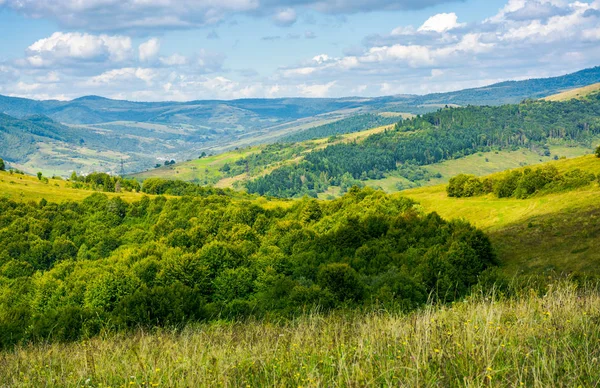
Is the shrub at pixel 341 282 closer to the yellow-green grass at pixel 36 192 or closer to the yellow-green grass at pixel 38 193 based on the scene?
the yellow-green grass at pixel 38 193

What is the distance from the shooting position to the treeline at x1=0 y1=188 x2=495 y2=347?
141 ft

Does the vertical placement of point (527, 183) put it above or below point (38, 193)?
below

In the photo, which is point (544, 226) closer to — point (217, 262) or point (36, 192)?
point (217, 262)

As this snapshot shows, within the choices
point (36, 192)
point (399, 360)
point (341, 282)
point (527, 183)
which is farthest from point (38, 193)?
point (399, 360)

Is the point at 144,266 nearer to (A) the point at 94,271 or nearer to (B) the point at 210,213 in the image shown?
(A) the point at 94,271

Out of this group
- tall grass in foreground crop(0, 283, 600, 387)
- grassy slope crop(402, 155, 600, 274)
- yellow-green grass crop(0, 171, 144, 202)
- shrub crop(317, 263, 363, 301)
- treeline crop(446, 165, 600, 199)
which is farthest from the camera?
yellow-green grass crop(0, 171, 144, 202)

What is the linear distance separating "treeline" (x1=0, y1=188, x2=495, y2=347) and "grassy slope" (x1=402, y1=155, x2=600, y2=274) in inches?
202

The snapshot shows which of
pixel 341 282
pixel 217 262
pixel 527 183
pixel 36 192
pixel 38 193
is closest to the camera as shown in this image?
pixel 341 282

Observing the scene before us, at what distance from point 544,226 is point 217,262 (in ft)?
142

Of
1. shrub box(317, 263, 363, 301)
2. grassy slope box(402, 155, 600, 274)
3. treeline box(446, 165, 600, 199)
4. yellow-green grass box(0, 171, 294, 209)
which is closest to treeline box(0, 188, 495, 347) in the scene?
shrub box(317, 263, 363, 301)

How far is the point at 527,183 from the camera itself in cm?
8581

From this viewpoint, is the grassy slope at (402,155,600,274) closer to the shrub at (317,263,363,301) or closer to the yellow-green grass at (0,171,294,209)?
the shrub at (317,263,363,301)

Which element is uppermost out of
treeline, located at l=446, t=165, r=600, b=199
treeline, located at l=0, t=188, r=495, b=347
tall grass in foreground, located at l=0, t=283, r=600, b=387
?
tall grass in foreground, located at l=0, t=283, r=600, b=387

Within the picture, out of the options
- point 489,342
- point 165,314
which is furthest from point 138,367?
point 165,314
